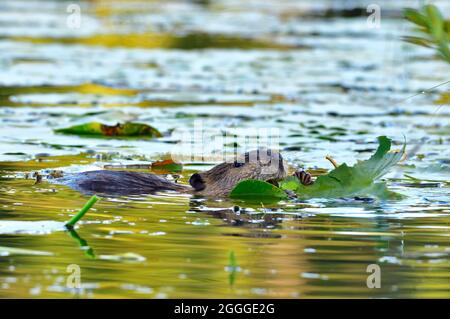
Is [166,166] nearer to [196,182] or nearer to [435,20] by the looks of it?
[196,182]

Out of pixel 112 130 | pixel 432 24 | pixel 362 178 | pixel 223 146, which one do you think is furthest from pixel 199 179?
pixel 432 24

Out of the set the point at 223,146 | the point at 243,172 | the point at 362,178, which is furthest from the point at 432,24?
the point at 223,146

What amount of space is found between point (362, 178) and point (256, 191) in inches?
27.7

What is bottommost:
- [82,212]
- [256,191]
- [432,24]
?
[256,191]

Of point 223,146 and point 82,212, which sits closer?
point 82,212

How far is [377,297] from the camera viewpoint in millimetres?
4570

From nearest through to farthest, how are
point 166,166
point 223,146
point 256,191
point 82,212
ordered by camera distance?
point 82,212
point 256,191
point 166,166
point 223,146

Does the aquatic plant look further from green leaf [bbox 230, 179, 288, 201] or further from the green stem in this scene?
green leaf [bbox 230, 179, 288, 201]

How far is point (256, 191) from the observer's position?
7133 millimetres

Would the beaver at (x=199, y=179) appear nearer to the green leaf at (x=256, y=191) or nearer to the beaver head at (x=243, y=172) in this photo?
the beaver head at (x=243, y=172)

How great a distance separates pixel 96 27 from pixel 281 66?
598 centimetres

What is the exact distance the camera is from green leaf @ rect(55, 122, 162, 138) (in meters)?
9.98

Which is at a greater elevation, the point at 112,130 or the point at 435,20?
the point at 435,20

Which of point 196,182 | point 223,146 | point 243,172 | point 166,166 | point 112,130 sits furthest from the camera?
point 112,130
